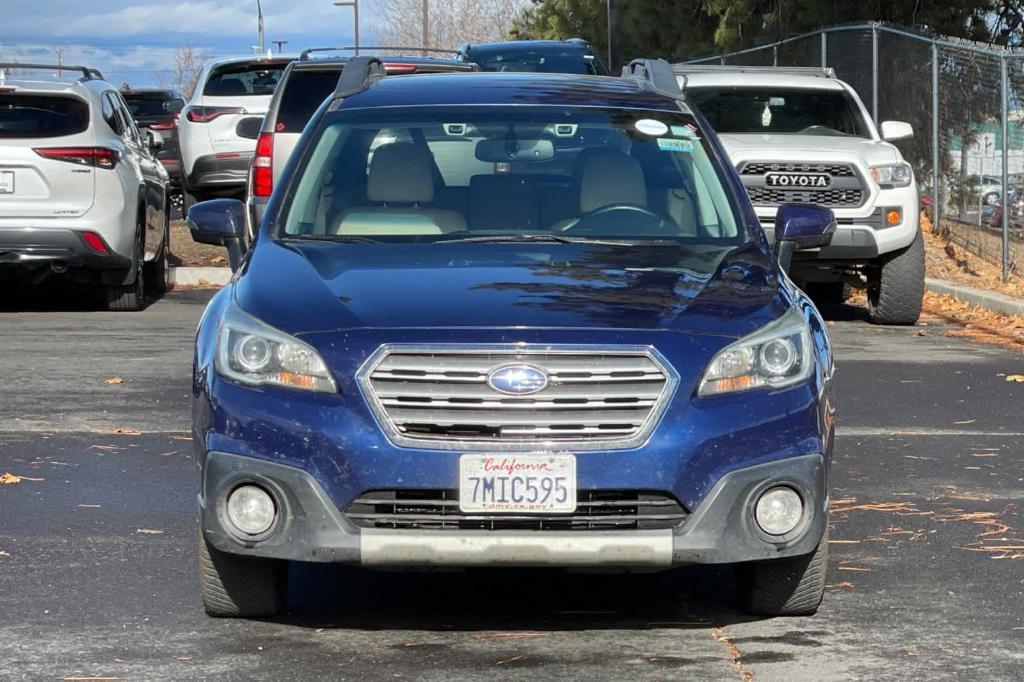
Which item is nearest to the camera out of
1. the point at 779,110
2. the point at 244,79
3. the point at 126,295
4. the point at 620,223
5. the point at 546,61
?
the point at 620,223

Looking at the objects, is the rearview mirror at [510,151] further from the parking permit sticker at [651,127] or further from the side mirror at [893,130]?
the side mirror at [893,130]

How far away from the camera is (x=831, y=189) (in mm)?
14039

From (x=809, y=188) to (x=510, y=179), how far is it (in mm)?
7668

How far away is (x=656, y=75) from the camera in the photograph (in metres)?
7.48

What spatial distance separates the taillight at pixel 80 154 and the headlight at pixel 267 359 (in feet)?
29.5

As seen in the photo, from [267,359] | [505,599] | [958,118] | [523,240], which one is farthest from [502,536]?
[958,118]

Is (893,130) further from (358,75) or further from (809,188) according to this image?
(358,75)

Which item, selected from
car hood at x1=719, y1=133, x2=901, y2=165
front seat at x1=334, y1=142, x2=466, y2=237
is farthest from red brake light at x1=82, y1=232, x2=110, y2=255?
front seat at x1=334, y1=142, x2=466, y2=237

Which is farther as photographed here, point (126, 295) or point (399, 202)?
point (126, 295)

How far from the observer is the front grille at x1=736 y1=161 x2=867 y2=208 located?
13969 millimetres

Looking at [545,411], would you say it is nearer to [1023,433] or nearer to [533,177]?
[533,177]

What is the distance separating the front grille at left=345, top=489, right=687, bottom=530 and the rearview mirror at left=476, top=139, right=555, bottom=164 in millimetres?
1938

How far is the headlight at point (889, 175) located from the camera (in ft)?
46.3

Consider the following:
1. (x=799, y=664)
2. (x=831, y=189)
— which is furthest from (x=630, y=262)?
(x=831, y=189)
